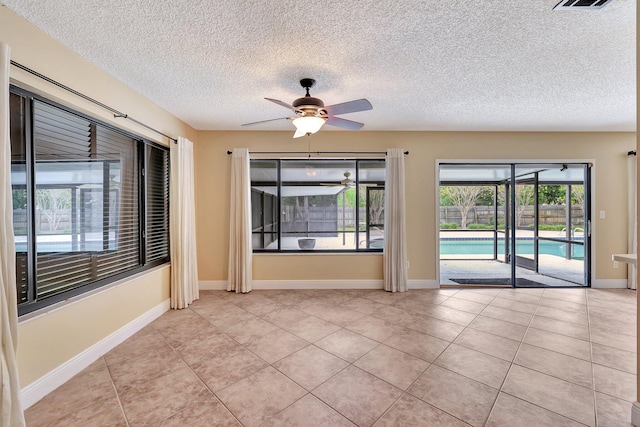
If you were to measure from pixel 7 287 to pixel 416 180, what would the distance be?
14.5ft

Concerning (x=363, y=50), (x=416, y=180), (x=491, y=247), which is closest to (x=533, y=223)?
(x=416, y=180)

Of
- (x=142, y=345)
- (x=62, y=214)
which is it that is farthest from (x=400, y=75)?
(x=142, y=345)

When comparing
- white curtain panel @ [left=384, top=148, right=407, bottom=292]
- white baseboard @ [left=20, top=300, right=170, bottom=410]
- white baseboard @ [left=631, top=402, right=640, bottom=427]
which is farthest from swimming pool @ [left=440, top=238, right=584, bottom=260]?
white baseboard @ [left=20, top=300, right=170, bottom=410]

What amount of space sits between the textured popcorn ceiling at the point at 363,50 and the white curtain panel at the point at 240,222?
99 cm

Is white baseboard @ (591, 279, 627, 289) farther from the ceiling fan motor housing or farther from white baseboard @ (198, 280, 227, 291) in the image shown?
white baseboard @ (198, 280, 227, 291)

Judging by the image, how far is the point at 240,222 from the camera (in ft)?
13.2

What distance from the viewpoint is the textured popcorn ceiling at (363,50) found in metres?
1.65

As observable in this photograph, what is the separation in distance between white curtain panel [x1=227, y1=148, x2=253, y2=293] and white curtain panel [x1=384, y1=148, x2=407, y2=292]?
215 cm

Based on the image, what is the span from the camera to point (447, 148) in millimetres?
4207

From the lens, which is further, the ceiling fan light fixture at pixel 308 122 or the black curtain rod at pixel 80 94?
the ceiling fan light fixture at pixel 308 122

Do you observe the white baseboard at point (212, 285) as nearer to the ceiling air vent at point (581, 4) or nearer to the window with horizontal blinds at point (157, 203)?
the window with horizontal blinds at point (157, 203)

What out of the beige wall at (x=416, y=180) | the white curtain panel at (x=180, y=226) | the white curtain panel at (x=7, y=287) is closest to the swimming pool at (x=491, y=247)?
the beige wall at (x=416, y=180)

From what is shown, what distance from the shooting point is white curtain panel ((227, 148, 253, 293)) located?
13.1 ft

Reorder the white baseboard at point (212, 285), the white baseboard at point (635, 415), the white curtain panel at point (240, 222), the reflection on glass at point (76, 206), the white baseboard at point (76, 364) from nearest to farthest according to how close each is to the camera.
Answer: the white baseboard at point (635, 415)
the white baseboard at point (76, 364)
the reflection on glass at point (76, 206)
the white curtain panel at point (240, 222)
the white baseboard at point (212, 285)
